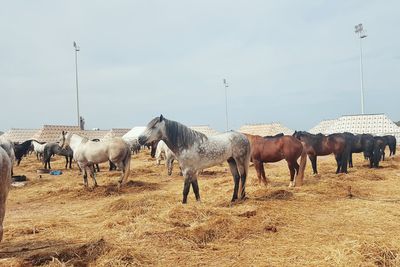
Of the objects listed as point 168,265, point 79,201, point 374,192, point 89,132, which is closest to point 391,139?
point 374,192

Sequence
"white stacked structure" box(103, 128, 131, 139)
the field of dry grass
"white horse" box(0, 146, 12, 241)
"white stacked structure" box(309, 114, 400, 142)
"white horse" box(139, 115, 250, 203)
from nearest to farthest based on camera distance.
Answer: "white horse" box(0, 146, 12, 241) → the field of dry grass → "white horse" box(139, 115, 250, 203) → "white stacked structure" box(309, 114, 400, 142) → "white stacked structure" box(103, 128, 131, 139)

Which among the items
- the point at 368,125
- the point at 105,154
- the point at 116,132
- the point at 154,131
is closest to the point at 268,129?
the point at 368,125

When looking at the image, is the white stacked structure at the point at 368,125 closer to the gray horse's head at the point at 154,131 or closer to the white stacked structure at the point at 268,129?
the white stacked structure at the point at 268,129

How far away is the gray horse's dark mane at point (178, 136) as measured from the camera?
26.1ft

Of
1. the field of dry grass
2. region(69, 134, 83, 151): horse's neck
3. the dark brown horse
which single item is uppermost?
region(69, 134, 83, 151): horse's neck

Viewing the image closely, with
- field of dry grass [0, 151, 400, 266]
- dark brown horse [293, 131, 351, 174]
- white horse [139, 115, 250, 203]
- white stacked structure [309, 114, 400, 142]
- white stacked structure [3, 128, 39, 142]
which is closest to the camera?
field of dry grass [0, 151, 400, 266]

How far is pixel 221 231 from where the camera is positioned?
574cm

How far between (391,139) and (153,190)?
18.9 meters

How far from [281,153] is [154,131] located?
5329 millimetres

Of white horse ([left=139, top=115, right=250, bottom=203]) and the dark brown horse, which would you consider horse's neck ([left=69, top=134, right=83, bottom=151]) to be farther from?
the dark brown horse

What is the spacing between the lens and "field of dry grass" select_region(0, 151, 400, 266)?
4.42 m

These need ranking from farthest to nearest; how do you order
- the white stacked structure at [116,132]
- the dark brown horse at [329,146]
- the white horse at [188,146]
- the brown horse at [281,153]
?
the white stacked structure at [116,132] → the dark brown horse at [329,146] → the brown horse at [281,153] → the white horse at [188,146]

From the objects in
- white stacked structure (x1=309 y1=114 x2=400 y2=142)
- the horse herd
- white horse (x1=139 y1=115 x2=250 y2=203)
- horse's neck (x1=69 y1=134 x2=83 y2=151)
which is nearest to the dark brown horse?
the horse herd

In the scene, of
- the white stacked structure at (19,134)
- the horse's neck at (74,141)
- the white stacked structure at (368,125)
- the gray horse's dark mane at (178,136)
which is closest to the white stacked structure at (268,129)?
the white stacked structure at (368,125)
